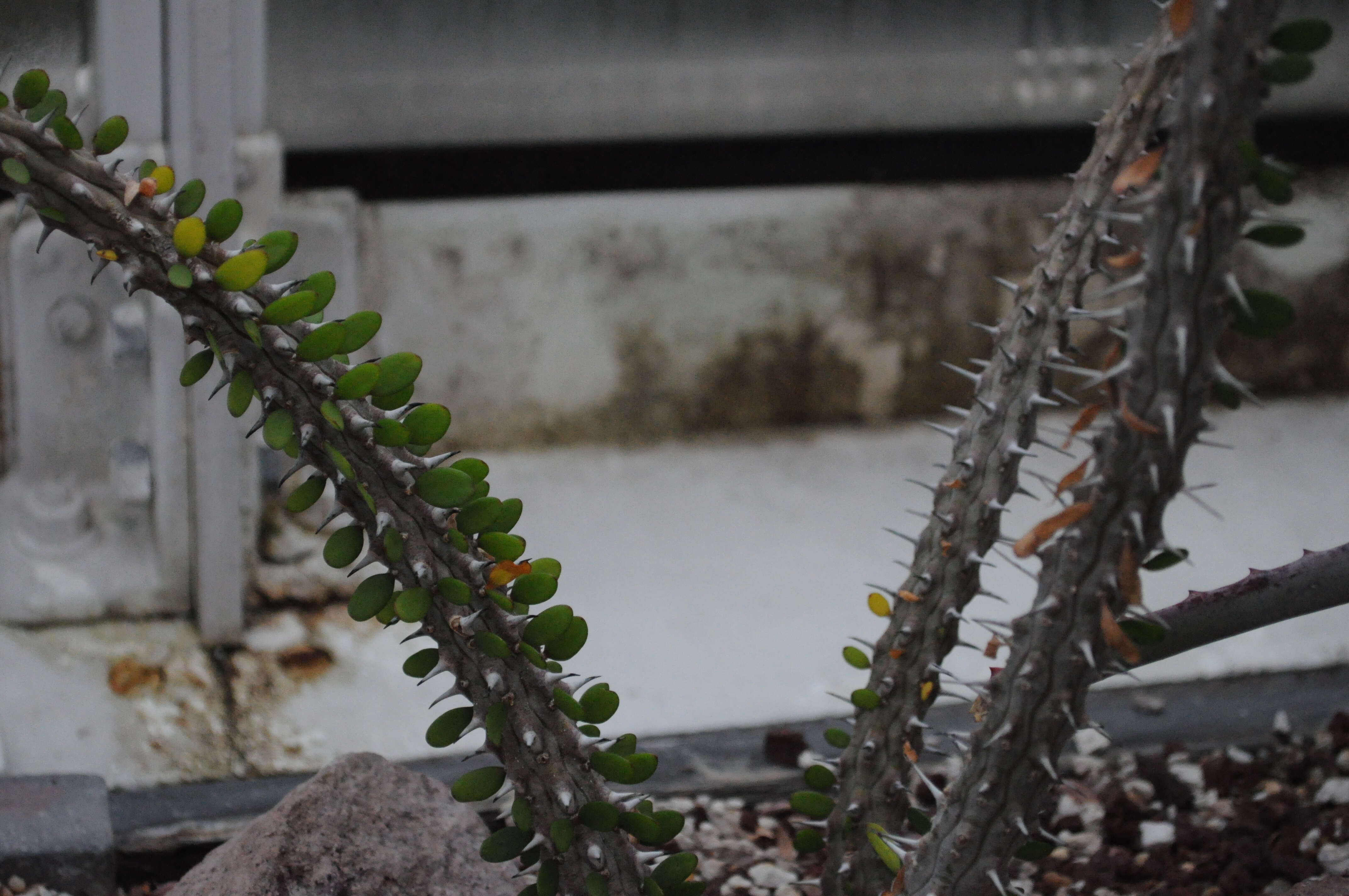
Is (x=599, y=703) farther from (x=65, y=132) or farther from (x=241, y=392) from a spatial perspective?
(x=65, y=132)

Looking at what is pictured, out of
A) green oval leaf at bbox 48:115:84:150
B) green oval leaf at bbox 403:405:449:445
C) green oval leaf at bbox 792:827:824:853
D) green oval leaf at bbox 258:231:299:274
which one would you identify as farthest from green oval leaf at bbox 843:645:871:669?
green oval leaf at bbox 48:115:84:150

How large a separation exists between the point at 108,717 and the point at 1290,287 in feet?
6.22

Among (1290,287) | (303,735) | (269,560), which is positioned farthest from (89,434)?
(1290,287)

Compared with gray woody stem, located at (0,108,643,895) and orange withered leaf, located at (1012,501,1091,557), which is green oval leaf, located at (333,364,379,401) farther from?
orange withered leaf, located at (1012,501,1091,557)

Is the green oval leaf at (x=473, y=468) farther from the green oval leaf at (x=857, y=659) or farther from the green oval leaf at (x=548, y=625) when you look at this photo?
the green oval leaf at (x=857, y=659)

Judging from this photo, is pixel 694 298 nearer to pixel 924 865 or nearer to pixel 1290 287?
pixel 1290 287

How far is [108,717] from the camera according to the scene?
1.42 metres

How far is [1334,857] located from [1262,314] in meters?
0.68

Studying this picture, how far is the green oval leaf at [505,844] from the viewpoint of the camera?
0.80 meters

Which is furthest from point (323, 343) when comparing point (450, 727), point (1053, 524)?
point (1053, 524)

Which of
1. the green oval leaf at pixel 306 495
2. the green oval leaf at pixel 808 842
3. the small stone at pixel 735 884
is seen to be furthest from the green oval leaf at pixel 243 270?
the small stone at pixel 735 884

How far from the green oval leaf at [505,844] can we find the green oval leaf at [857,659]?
253 mm

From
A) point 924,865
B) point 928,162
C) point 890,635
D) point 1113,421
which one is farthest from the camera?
point 928,162

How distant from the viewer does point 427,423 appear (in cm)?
72
